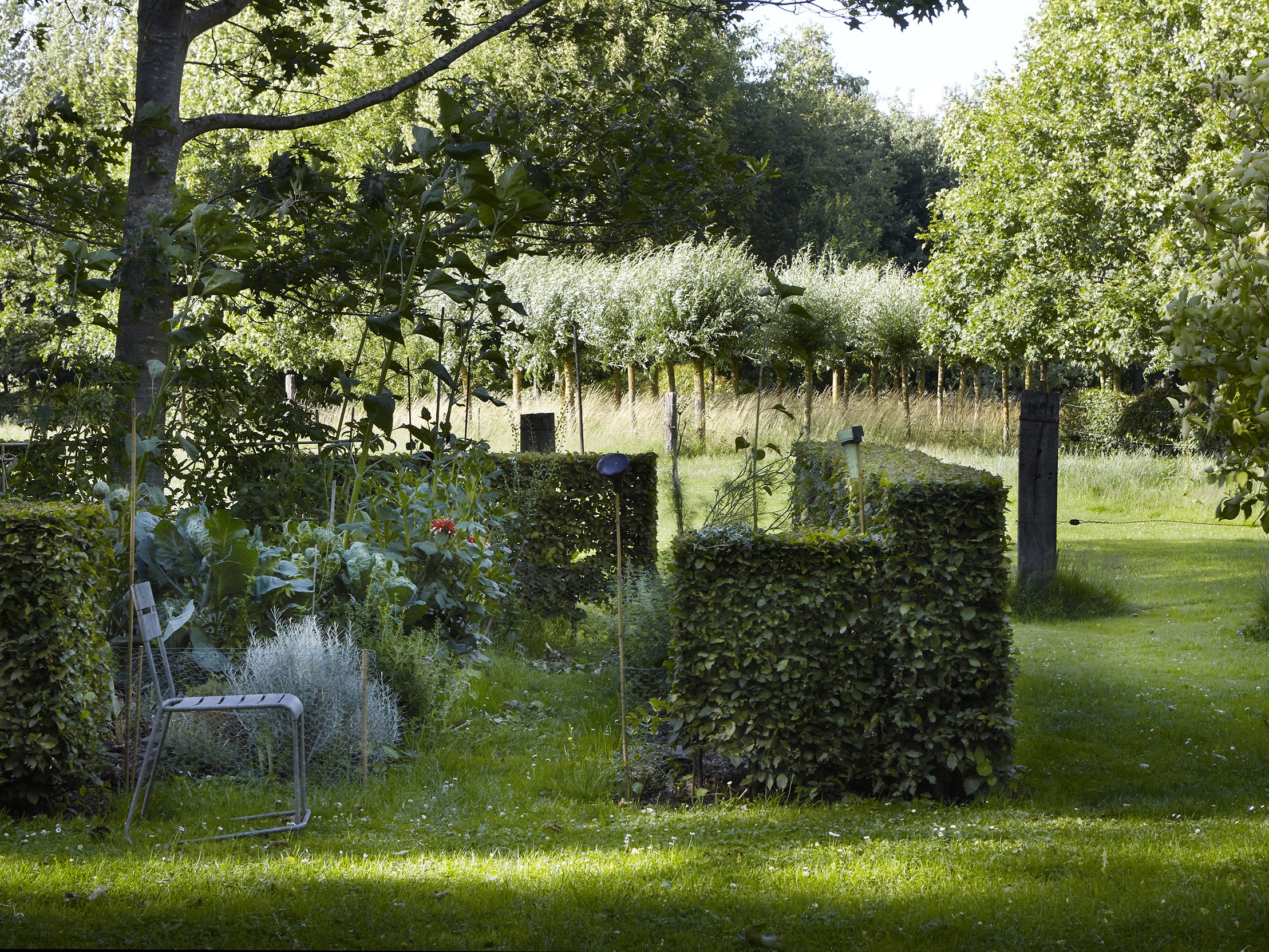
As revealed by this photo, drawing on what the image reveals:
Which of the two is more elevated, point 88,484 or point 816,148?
point 816,148

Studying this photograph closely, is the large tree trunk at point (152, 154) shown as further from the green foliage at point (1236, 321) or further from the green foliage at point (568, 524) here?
the green foliage at point (1236, 321)

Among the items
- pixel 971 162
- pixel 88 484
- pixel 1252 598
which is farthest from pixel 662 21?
pixel 88 484

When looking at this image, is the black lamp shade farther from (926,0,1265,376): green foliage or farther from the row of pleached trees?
the row of pleached trees

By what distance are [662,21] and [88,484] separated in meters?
22.7

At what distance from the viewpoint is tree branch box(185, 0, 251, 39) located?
24.0 feet

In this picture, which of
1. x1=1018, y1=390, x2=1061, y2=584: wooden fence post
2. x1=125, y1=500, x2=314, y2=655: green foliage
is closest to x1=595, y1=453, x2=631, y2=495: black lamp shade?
x1=125, y1=500, x2=314, y2=655: green foliage

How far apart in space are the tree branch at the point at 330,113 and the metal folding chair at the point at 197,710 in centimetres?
402

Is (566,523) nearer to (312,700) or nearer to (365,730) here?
(312,700)

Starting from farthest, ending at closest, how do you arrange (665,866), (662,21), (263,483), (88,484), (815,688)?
(662,21) < (263,483) < (88,484) < (815,688) < (665,866)

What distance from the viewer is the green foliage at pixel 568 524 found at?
8609 mm

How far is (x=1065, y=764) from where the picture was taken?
5.61m

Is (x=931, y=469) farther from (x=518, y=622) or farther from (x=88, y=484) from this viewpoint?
(x=88, y=484)

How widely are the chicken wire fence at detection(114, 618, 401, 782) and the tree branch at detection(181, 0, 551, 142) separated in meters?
3.80

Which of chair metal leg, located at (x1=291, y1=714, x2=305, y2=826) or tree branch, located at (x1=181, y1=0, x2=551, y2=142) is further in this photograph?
tree branch, located at (x1=181, y1=0, x2=551, y2=142)
